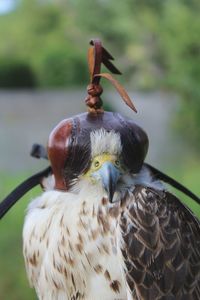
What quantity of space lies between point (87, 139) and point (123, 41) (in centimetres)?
1104

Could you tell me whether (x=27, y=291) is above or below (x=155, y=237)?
below

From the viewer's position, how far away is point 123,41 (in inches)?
483

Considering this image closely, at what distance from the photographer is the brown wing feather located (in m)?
1.41

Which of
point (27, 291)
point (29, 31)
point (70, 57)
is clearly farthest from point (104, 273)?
point (29, 31)

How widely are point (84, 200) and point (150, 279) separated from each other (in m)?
0.21

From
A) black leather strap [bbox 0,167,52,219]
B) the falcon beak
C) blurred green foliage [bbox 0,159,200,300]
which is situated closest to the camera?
the falcon beak

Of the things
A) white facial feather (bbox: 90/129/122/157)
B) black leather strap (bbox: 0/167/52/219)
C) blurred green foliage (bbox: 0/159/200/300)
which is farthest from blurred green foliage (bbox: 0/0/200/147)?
white facial feather (bbox: 90/129/122/157)

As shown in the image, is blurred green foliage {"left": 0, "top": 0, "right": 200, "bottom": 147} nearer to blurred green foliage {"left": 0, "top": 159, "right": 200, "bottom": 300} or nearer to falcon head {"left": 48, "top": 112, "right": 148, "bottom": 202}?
blurred green foliage {"left": 0, "top": 159, "right": 200, "bottom": 300}

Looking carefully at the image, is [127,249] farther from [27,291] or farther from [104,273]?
[27,291]

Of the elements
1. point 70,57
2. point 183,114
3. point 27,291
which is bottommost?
point 27,291

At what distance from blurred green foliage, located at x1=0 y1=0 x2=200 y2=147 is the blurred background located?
17mm

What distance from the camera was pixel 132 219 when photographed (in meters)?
1.42

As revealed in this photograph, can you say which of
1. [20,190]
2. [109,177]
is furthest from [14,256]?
[109,177]

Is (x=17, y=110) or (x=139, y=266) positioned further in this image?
(x=17, y=110)
